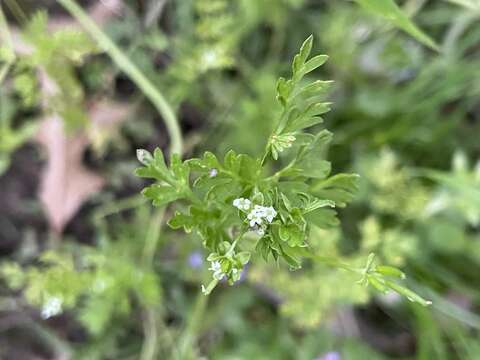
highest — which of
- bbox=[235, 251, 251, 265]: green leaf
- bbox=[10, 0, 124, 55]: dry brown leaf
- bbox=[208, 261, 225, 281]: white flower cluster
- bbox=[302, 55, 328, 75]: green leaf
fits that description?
bbox=[302, 55, 328, 75]: green leaf

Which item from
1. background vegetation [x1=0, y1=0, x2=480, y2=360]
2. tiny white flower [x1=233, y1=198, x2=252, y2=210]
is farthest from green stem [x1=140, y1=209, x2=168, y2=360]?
tiny white flower [x1=233, y1=198, x2=252, y2=210]

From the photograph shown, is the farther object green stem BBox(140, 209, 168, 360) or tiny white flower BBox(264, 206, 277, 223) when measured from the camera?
green stem BBox(140, 209, 168, 360)

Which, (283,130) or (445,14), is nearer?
(283,130)

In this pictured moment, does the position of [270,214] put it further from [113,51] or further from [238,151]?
[238,151]

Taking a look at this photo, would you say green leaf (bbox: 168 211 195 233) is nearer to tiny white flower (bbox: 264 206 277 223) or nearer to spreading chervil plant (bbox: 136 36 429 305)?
spreading chervil plant (bbox: 136 36 429 305)

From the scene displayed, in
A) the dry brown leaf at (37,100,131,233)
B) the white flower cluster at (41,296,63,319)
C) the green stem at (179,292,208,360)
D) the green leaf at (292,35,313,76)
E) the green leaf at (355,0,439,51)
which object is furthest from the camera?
the dry brown leaf at (37,100,131,233)

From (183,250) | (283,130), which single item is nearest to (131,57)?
(183,250)

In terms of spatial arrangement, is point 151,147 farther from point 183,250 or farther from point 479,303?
point 479,303

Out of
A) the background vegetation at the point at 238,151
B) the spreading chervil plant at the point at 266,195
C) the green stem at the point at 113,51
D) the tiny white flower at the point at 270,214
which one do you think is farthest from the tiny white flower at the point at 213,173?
the background vegetation at the point at 238,151
